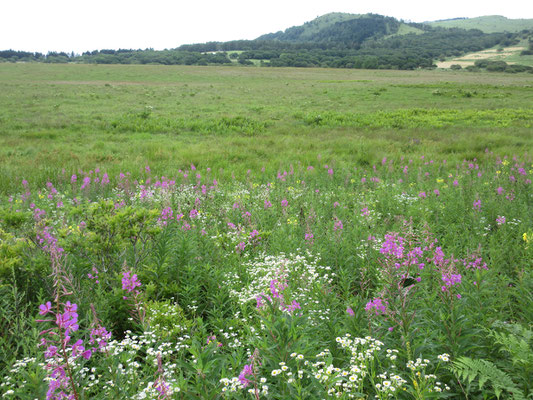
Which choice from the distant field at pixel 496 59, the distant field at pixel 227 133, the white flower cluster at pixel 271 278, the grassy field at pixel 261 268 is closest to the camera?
the grassy field at pixel 261 268

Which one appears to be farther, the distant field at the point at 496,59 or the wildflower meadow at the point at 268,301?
the distant field at the point at 496,59

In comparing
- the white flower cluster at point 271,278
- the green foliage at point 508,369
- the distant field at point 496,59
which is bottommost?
the white flower cluster at point 271,278

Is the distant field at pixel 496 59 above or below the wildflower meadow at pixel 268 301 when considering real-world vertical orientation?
above

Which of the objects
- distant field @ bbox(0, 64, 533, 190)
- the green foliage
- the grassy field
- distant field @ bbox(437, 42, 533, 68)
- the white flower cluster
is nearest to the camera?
the green foliage

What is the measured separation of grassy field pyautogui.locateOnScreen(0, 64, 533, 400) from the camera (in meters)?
2.40

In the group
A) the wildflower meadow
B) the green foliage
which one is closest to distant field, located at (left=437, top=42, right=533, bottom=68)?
the wildflower meadow

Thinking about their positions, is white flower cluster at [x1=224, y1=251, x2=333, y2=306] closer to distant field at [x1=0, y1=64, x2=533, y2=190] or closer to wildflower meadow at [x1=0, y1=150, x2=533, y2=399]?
wildflower meadow at [x1=0, y1=150, x2=533, y2=399]

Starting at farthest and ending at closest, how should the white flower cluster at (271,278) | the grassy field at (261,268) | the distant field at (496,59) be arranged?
1. the distant field at (496,59)
2. the white flower cluster at (271,278)
3. the grassy field at (261,268)

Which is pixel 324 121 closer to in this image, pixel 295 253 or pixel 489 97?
pixel 295 253

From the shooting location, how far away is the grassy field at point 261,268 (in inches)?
94.3

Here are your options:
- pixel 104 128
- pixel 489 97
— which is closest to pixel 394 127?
pixel 104 128

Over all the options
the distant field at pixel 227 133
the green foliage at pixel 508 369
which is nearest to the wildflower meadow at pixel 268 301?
the green foliage at pixel 508 369

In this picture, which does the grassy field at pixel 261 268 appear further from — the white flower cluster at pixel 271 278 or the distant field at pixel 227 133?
the distant field at pixel 227 133

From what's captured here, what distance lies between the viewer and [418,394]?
82.8 inches
